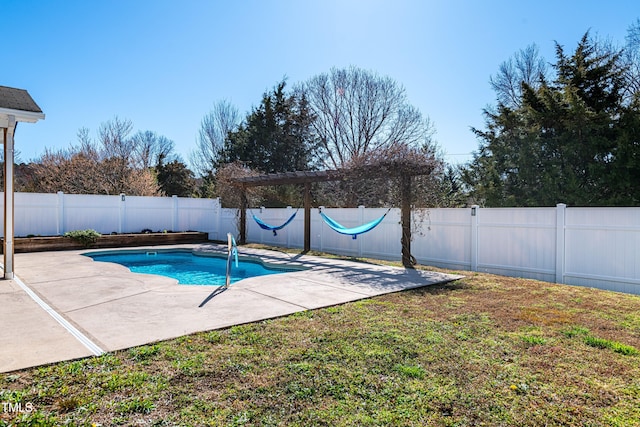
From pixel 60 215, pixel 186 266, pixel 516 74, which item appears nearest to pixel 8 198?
pixel 186 266

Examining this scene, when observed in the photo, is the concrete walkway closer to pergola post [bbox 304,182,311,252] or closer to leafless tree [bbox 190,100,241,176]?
pergola post [bbox 304,182,311,252]

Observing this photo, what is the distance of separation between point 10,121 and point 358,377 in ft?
22.3

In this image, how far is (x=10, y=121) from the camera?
20.3 feet

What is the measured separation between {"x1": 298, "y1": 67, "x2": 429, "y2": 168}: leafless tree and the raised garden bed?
839 centimetres

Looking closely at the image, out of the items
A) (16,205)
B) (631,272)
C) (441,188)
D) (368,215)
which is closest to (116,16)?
(16,205)

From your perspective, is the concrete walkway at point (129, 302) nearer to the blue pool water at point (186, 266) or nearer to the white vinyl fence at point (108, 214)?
the blue pool water at point (186, 266)

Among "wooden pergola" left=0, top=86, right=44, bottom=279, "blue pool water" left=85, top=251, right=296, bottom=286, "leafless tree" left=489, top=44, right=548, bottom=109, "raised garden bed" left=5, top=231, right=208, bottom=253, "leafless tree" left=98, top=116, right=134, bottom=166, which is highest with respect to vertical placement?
"leafless tree" left=489, top=44, right=548, bottom=109

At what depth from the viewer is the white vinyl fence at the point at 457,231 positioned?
656 centimetres

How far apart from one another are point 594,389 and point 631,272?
190 inches

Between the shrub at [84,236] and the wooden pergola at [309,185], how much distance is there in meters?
4.68

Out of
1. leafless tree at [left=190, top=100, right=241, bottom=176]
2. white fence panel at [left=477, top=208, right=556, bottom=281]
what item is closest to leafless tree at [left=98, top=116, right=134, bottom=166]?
leafless tree at [left=190, top=100, right=241, bottom=176]

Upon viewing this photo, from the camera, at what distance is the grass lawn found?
232 centimetres

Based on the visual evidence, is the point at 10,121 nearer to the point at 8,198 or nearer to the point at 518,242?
the point at 8,198

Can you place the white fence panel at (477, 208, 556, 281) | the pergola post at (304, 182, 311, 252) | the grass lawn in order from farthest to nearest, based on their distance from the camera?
the pergola post at (304, 182, 311, 252)
the white fence panel at (477, 208, 556, 281)
the grass lawn
